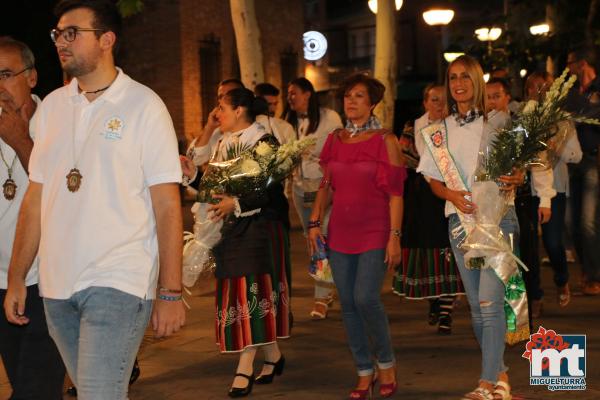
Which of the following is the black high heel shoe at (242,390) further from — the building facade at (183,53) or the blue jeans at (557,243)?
the building facade at (183,53)

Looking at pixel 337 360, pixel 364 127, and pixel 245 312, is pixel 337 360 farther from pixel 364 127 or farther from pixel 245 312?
pixel 364 127

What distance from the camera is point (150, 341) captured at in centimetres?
919

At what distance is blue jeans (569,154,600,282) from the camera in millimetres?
11023

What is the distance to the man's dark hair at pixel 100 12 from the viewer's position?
Answer: 4461mm

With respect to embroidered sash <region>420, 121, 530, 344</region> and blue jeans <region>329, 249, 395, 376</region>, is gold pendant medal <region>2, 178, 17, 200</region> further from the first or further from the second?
embroidered sash <region>420, 121, 530, 344</region>

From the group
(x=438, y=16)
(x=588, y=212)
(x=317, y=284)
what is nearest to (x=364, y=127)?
(x=317, y=284)

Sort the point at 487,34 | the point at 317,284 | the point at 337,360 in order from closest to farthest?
the point at 337,360, the point at 317,284, the point at 487,34

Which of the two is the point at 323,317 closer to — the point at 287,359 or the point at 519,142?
the point at 287,359

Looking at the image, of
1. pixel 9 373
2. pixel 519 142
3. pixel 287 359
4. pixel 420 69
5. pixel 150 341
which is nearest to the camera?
pixel 9 373

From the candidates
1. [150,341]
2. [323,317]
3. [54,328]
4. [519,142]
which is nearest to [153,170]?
[54,328]

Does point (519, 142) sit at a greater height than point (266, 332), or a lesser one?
greater

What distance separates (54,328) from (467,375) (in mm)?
3896

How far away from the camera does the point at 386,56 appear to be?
17.4 m

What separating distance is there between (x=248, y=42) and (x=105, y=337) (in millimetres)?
11324
